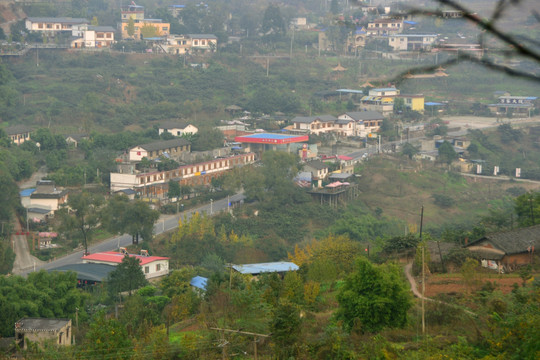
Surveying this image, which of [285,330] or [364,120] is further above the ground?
[285,330]

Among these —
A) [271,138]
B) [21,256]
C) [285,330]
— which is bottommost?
[21,256]

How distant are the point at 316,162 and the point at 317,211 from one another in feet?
9.20

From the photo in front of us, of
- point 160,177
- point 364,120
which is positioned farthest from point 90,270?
point 364,120

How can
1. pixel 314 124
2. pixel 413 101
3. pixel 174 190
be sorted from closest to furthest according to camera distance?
pixel 174 190 < pixel 314 124 < pixel 413 101

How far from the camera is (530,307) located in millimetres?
5883

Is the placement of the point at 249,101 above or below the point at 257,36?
below

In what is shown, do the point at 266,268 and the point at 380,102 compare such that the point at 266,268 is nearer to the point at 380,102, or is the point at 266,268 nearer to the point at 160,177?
the point at 160,177

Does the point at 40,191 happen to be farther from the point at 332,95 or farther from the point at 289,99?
the point at 332,95

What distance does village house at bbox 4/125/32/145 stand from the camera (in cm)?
2111

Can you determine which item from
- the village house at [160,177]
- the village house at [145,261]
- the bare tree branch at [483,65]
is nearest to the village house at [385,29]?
the village house at [160,177]

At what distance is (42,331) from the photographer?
9.28 meters

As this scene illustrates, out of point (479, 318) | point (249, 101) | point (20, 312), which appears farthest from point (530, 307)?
point (249, 101)

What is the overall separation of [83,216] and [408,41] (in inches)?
938

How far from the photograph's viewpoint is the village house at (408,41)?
111ft
